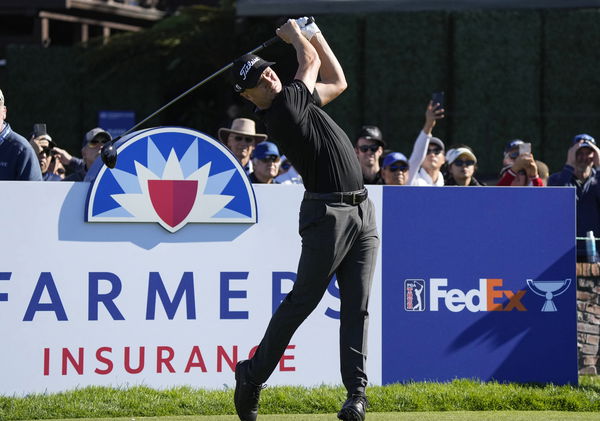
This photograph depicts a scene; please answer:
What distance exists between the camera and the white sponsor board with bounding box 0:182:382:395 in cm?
707

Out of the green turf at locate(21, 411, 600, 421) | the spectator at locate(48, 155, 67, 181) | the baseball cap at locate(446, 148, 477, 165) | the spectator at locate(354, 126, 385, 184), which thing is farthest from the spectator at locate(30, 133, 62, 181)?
the baseball cap at locate(446, 148, 477, 165)

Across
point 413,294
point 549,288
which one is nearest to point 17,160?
point 413,294

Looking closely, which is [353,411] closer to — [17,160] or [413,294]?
[413,294]

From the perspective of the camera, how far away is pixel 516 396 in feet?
23.5

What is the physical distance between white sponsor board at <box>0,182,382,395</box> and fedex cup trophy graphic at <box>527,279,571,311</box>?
105 cm

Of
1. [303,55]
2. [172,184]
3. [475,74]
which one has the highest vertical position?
[475,74]

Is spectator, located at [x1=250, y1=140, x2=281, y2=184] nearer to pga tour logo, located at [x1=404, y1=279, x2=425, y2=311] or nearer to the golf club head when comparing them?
pga tour logo, located at [x1=404, y1=279, x2=425, y2=311]

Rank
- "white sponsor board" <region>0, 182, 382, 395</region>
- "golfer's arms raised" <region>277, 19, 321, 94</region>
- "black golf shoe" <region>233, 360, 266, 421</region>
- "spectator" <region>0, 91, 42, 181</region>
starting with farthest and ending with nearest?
1. "spectator" <region>0, 91, 42, 181</region>
2. "white sponsor board" <region>0, 182, 382, 395</region>
3. "black golf shoe" <region>233, 360, 266, 421</region>
4. "golfer's arms raised" <region>277, 19, 321, 94</region>

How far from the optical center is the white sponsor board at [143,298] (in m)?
7.07

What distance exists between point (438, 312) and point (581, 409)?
1100mm

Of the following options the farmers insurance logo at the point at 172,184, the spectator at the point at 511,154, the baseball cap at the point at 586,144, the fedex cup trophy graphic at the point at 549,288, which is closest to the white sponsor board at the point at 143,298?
the farmers insurance logo at the point at 172,184

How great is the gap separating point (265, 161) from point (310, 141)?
305 centimetres

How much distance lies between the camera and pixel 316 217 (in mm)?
5930

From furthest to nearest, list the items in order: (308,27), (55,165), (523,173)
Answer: (55,165)
(523,173)
(308,27)
